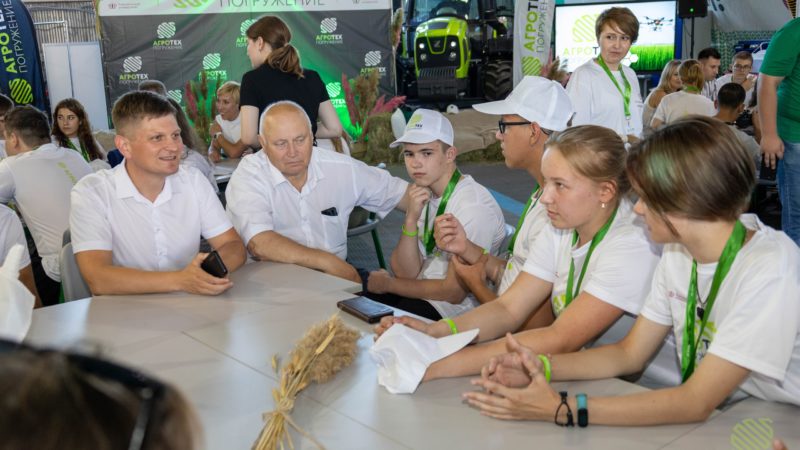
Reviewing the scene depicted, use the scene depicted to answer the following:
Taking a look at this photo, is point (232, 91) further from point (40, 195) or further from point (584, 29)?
point (584, 29)

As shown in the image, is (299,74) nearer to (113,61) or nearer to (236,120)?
(236,120)

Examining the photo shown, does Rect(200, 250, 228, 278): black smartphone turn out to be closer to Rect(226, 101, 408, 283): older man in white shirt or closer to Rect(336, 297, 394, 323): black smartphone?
Rect(336, 297, 394, 323): black smartphone

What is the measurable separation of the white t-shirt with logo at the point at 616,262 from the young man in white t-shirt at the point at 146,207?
1288 mm

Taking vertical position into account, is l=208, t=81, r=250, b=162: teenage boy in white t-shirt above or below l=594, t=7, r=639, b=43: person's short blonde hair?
below

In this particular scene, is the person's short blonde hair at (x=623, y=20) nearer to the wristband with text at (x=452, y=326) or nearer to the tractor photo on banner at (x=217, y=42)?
the wristband with text at (x=452, y=326)

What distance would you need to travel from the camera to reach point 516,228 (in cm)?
285

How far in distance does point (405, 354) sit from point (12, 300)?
3.14ft

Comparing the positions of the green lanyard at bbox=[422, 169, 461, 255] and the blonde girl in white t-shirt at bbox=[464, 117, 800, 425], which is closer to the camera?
the blonde girl in white t-shirt at bbox=[464, 117, 800, 425]

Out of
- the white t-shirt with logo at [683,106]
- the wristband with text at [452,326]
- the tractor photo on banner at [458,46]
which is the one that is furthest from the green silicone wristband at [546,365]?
the tractor photo on banner at [458,46]

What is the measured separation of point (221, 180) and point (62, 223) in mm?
1198

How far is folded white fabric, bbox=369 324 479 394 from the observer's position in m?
1.76

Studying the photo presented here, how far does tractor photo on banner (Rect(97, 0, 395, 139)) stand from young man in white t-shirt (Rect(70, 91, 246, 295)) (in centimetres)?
708

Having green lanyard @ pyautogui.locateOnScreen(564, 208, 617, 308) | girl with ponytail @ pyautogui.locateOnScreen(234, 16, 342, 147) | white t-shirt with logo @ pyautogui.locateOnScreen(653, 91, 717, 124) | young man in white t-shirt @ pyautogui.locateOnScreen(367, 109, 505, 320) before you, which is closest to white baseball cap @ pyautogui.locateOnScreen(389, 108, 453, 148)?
young man in white t-shirt @ pyautogui.locateOnScreen(367, 109, 505, 320)

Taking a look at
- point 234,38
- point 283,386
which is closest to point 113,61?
point 234,38
